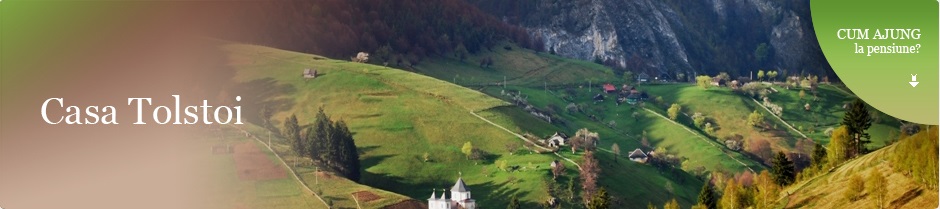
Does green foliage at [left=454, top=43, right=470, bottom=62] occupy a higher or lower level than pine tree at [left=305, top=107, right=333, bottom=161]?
higher

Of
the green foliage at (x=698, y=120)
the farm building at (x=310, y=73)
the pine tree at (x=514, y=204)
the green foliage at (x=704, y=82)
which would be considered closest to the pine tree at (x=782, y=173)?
the pine tree at (x=514, y=204)

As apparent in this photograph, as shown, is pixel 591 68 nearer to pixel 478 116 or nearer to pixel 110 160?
pixel 478 116

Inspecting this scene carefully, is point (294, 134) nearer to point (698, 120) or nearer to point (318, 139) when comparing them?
point (318, 139)

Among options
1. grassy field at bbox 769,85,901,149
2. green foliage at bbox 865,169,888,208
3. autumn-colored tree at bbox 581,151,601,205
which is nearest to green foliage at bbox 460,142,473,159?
autumn-colored tree at bbox 581,151,601,205

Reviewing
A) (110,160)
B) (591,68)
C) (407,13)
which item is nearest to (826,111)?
(591,68)

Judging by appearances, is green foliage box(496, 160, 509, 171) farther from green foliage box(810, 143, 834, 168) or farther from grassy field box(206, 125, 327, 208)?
green foliage box(810, 143, 834, 168)

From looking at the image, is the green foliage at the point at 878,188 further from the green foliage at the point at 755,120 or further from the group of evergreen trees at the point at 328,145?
the green foliage at the point at 755,120

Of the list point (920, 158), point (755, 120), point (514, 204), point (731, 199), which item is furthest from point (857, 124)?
point (755, 120)
